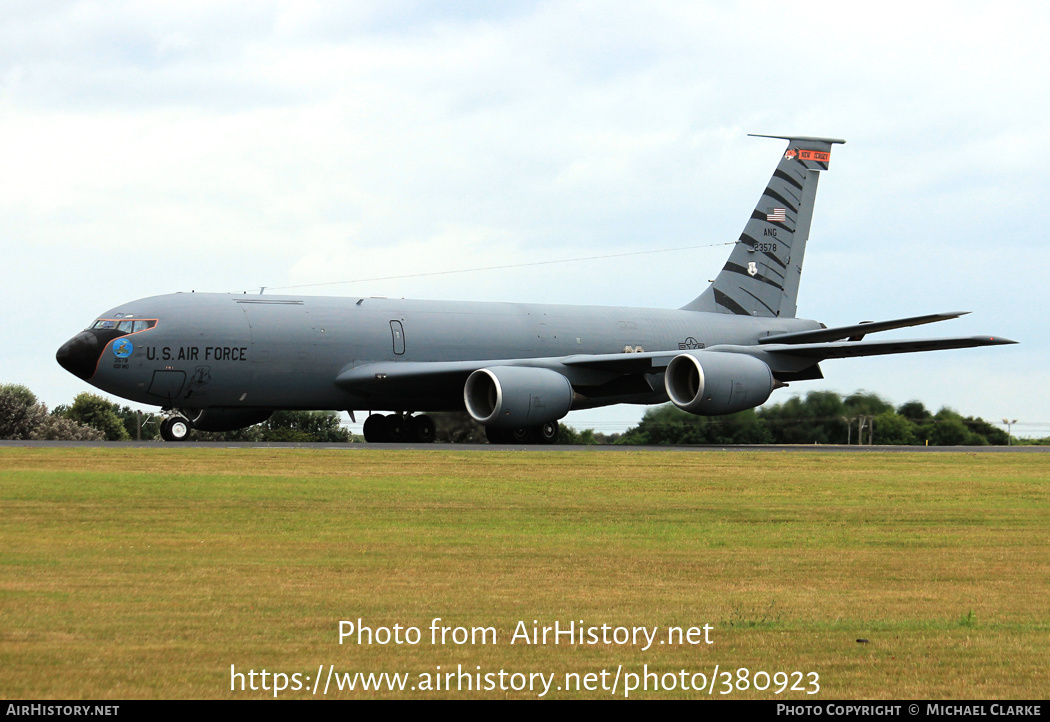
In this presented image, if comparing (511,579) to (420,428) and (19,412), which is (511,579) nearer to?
(420,428)

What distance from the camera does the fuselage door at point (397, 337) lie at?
91.8 ft

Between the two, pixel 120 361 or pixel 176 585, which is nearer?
pixel 176 585

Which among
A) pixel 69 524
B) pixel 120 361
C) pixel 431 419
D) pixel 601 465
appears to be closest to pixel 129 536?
pixel 69 524

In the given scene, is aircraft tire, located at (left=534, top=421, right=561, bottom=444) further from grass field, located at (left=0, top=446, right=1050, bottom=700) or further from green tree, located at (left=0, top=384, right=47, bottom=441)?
green tree, located at (left=0, top=384, right=47, bottom=441)

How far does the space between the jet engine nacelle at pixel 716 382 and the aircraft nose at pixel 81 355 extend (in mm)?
12019

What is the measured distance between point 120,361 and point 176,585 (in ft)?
58.0

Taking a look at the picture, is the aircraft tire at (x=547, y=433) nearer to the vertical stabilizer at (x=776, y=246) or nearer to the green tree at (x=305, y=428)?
the green tree at (x=305, y=428)

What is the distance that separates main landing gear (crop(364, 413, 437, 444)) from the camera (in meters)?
29.4

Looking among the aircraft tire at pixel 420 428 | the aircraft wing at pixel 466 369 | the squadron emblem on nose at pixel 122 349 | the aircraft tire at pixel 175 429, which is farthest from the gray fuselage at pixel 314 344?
the aircraft tire at pixel 420 428

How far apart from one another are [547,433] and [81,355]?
1010 cm

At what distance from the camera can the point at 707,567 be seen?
364 inches

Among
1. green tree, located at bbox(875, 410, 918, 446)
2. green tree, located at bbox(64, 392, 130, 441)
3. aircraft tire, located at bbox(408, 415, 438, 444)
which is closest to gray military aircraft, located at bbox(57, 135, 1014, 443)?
aircraft tire, located at bbox(408, 415, 438, 444)

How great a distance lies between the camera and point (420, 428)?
29.5 meters
